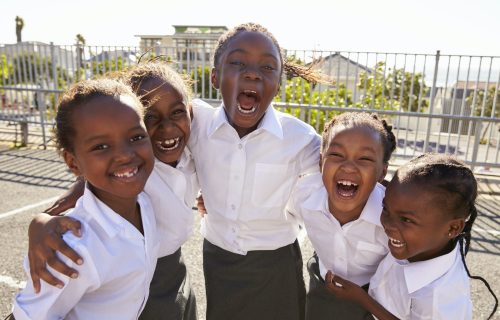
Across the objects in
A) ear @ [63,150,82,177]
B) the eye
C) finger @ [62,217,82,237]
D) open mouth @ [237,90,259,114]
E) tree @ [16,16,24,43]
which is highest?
tree @ [16,16,24,43]

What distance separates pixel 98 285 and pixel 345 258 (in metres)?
1.08

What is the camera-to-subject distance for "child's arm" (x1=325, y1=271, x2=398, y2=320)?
1.62 metres

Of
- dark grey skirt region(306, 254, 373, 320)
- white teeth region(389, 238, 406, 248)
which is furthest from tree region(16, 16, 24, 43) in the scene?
white teeth region(389, 238, 406, 248)

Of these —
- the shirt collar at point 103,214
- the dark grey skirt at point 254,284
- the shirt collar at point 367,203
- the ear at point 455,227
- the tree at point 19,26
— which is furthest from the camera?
the tree at point 19,26

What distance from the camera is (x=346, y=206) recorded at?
1.71 m

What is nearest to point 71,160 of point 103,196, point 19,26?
point 103,196

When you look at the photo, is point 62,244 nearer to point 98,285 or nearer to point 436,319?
point 98,285

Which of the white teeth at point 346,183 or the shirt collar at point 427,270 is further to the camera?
the white teeth at point 346,183

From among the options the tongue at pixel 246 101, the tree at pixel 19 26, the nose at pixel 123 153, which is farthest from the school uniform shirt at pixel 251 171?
the tree at pixel 19 26

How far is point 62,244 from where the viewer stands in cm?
125

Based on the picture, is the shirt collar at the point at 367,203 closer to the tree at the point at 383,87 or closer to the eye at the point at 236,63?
the eye at the point at 236,63

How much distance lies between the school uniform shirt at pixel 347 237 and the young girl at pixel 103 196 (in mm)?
840

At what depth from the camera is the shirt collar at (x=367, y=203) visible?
5.66 feet

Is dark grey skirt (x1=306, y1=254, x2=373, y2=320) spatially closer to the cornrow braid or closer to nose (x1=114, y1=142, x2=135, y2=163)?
the cornrow braid
